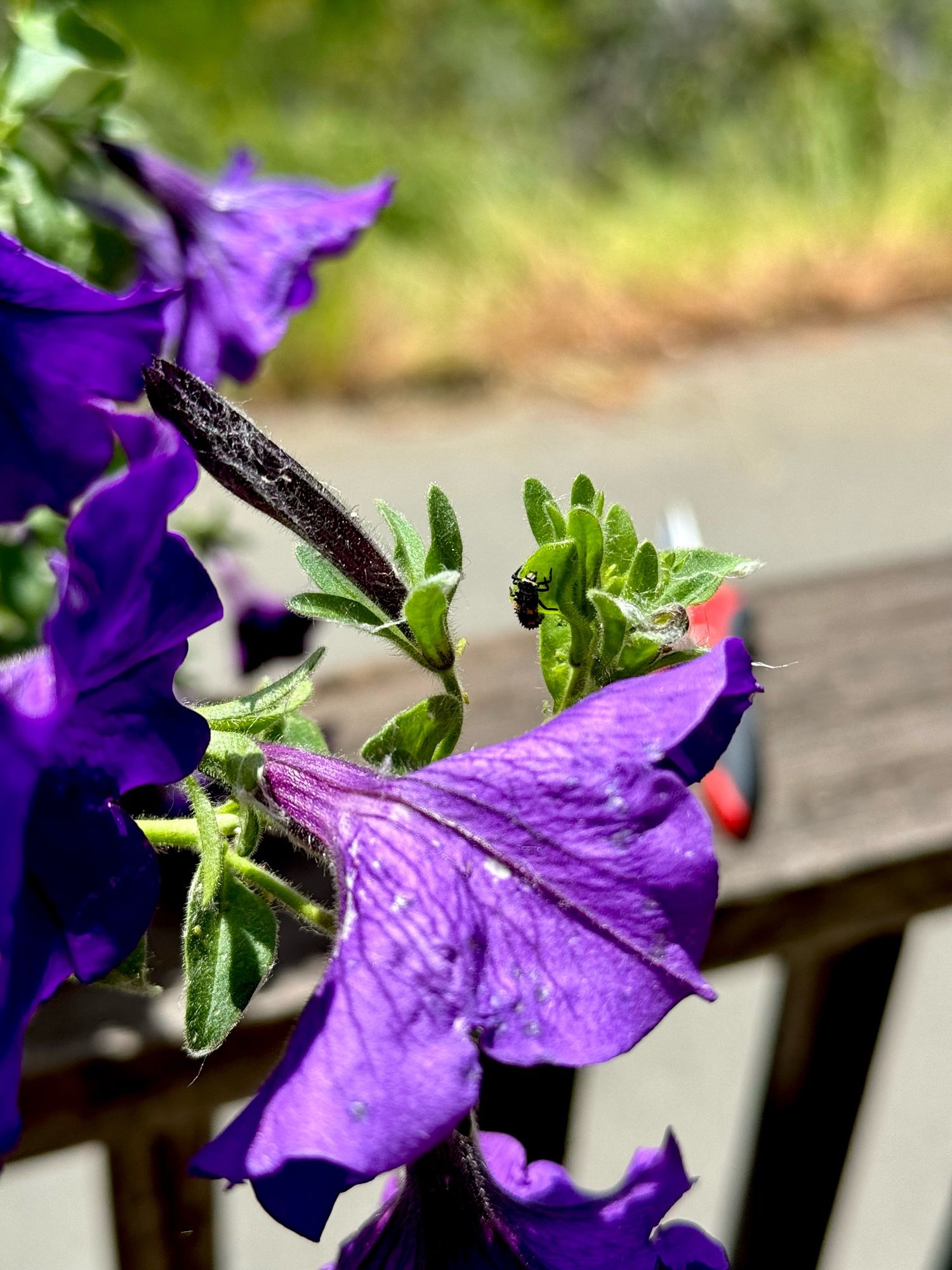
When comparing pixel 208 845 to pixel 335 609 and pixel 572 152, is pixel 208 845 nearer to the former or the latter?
pixel 335 609

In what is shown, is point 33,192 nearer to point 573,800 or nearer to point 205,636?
point 573,800

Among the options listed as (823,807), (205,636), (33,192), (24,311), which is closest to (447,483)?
(205,636)

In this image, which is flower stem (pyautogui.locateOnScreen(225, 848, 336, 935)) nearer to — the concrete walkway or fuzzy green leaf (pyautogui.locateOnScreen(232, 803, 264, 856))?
fuzzy green leaf (pyautogui.locateOnScreen(232, 803, 264, 856))

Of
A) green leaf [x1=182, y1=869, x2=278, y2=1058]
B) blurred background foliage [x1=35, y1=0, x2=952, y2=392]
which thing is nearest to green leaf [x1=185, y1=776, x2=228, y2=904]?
green leaf [x1=182, y1=869, x2=278, y2=1058]

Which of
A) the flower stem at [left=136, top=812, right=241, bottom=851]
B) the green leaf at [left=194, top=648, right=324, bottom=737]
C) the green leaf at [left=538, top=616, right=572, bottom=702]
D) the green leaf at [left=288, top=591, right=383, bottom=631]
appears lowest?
the flower stem at [left=136, top=812, right=241, bottom=851]

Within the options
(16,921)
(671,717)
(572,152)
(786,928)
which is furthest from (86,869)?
(572,152)

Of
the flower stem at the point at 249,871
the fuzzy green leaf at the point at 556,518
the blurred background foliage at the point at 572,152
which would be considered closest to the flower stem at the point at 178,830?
the flower stem at the point at 249,871
